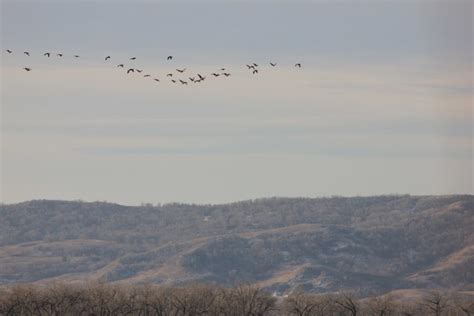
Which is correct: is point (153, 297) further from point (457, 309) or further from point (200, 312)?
point (457, 309)

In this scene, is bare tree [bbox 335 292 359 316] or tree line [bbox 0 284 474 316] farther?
bare tree [bbox 335 292 359 316]

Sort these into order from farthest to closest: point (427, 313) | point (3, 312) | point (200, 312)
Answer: point (427, 313)
point (200, 312)
point (3, 312)

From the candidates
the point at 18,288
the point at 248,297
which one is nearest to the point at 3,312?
the point at 18,288

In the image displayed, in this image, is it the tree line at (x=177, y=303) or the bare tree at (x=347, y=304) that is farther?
the bare tree at (x=347, y=304)

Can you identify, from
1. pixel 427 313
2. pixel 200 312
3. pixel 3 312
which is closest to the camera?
pixel 3 312

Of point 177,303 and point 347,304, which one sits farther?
point 347,304

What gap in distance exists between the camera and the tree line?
15550cm

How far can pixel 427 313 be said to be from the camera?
177 metres

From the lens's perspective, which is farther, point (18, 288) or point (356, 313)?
point (356, 313)

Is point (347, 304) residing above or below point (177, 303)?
above

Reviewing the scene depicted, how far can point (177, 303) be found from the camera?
163625 millimetres

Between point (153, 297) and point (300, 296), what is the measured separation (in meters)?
20.7

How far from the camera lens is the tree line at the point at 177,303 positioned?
156 m

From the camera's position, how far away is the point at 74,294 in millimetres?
160000
